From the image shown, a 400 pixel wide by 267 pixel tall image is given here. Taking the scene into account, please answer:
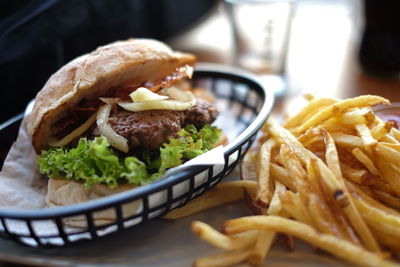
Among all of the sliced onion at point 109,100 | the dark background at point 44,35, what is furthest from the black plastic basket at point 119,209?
the dark background at point 44,35

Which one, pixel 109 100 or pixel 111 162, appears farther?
pixel 109 100

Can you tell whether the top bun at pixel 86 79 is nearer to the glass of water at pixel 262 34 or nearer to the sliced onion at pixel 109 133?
the sliced onion at pixel 109 133

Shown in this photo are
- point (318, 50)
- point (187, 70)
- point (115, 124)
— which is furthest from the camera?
point (318, 50)

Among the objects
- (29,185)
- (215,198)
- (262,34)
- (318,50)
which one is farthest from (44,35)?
(318,50)

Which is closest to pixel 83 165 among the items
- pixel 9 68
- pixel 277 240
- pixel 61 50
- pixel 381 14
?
pixel 277 240

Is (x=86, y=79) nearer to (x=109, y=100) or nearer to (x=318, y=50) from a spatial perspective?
(x=109, y=100)

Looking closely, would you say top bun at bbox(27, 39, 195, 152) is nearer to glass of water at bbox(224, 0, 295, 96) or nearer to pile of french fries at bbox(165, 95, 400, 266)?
pile of french fries at bbox(165, 95, 400, 266)

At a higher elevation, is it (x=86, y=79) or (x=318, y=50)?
(x=86, y=79)

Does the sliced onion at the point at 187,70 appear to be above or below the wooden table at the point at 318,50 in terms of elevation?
above
